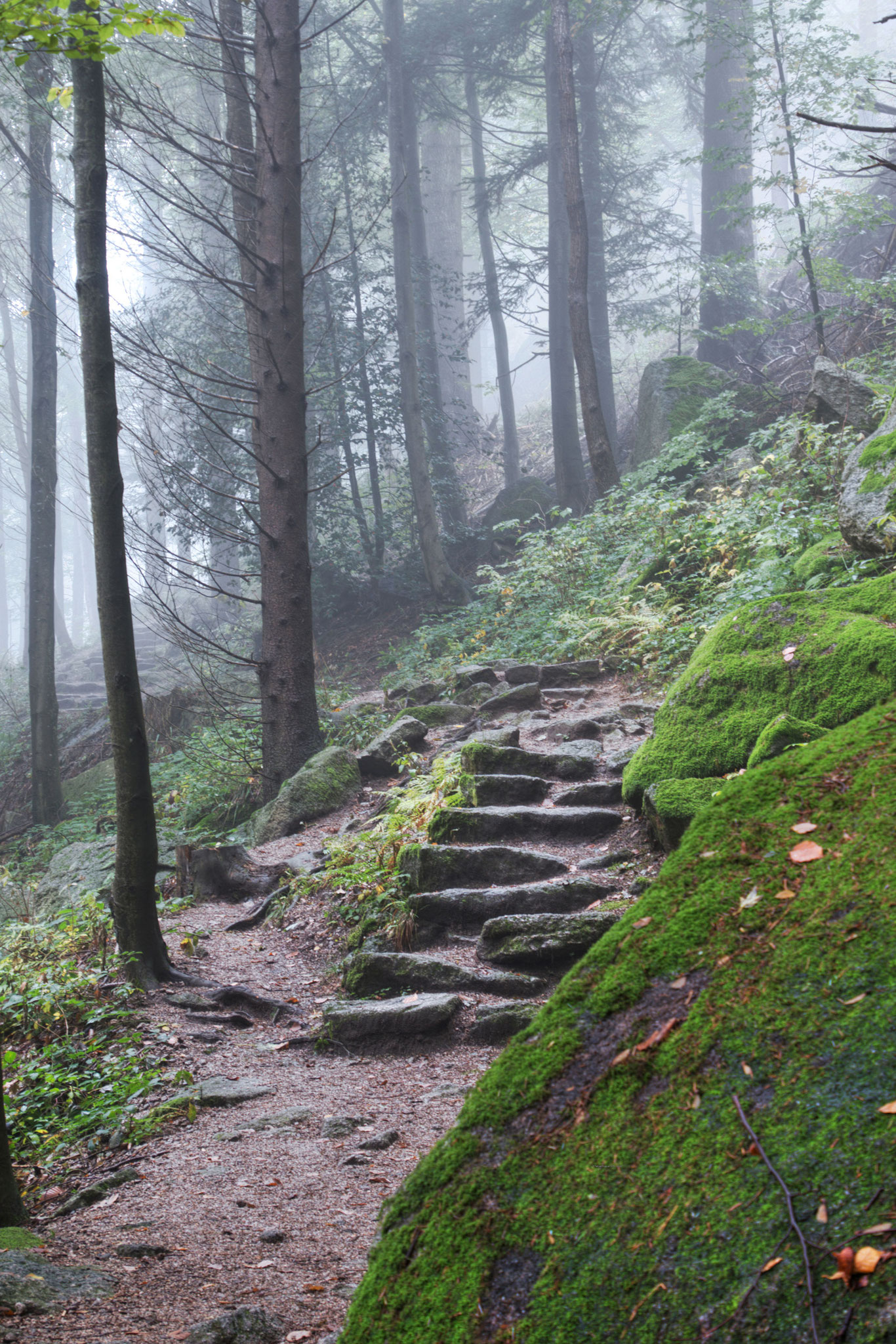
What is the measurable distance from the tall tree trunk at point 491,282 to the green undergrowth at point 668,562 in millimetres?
8970

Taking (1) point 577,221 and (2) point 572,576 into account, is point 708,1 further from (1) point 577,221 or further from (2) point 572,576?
(2) point 572,576

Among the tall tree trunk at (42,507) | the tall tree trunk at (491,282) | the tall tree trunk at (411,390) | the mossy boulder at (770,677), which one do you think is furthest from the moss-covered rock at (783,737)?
the tall tree trunk at (491,282)

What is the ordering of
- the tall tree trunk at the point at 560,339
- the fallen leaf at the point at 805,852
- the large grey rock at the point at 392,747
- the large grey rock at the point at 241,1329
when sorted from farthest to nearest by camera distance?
the tall tree trunk at the point at 560,339
the large grey rock at the point at 392,747
the large grey rock at the point at 241,1329
the fallen leaf at the point at 805,852

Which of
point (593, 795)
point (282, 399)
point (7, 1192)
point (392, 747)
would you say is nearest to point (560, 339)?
point (282, 399)

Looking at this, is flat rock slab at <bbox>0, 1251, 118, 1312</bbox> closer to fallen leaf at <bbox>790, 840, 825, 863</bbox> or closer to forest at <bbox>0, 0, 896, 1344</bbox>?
forest at <bbox>0, 0, 896, 1344</bbox>

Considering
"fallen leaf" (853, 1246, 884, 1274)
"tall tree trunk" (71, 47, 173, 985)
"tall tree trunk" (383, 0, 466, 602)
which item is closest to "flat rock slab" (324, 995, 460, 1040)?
"tall tree trunk" (71, 47, 173, 985)

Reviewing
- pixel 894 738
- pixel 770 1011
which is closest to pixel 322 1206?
pixel 770 1011

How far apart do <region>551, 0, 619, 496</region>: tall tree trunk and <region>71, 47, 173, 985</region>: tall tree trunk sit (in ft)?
32.0

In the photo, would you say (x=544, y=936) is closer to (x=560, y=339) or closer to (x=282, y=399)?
(x=282, y=399)

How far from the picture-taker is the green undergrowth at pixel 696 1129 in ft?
4.16

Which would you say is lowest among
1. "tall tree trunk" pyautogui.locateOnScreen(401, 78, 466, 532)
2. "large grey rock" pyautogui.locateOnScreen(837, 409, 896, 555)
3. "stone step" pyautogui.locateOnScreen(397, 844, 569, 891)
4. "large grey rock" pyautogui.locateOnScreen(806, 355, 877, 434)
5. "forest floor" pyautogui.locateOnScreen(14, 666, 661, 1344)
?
"forest floor" pyautogui.locateOnScreen(14, 666, 661, 1344)

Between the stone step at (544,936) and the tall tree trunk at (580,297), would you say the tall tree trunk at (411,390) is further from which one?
the stone step at (544,936)

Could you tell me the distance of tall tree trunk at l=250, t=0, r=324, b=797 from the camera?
859 cm

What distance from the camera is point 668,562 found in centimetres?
986
